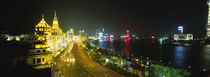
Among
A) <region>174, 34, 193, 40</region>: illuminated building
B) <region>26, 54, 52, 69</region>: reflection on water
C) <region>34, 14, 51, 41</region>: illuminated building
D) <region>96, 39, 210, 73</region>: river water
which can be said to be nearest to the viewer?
<region>26, 54, 52, 69</region>: reflection on water

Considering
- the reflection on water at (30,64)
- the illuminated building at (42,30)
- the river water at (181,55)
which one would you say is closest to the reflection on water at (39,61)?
the reflection on water at (30,64)

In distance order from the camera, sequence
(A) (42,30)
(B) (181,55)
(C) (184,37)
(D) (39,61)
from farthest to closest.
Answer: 1. (C) (184,37)
2. (B) (181,55)
3. (A) (42,30)
4. (D) (39,61)

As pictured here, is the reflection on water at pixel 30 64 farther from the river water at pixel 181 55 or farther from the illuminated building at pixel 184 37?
the illuminated building at pixel 184 37

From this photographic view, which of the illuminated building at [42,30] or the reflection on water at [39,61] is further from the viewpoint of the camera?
the illuminated building at [42,30]

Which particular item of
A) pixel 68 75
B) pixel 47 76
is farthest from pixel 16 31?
pixel 68 75

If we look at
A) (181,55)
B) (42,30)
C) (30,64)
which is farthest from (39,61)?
(181,55)

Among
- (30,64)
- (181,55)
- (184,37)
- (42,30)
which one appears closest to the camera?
(30,64)

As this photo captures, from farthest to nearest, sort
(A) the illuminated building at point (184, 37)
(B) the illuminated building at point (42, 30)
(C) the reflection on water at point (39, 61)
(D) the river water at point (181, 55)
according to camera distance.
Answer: (A) the illuminated building at point (184, 37), (B) the illuminated building at point (42, 30), (D) the river water at point (181, 55), (C) the reflection on water at point (39, 61)

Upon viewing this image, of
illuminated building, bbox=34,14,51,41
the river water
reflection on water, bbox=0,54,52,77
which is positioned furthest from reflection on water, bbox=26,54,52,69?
the river water

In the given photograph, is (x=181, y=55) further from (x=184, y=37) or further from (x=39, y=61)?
(x=184, y=37)

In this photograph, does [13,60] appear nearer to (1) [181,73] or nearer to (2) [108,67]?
(2) [108,67]

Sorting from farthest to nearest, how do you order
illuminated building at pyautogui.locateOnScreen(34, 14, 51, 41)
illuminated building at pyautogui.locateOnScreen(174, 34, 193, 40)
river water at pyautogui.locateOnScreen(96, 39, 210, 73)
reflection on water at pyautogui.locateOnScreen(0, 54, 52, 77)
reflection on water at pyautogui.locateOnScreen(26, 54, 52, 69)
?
1. illuminated building at pyautogui.locateOnScreen(174, 34, 193, 40)
2. illuminated building at pyautogui.locateOnScreen(34, 14, 51, 41)
3. river water at pyautogui.locateOnScreen(96, 39, 210, 73)
4. reflection on water at pyautogui.locateOnScreen(26, 54, 52, 69)
5. reflection on water at pyautogui.locateOnScreen(0, 54, 52, 77)

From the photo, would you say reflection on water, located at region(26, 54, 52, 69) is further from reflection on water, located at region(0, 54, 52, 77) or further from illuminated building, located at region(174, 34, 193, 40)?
illuminated building, located at region(174, 34, 193, 40)
